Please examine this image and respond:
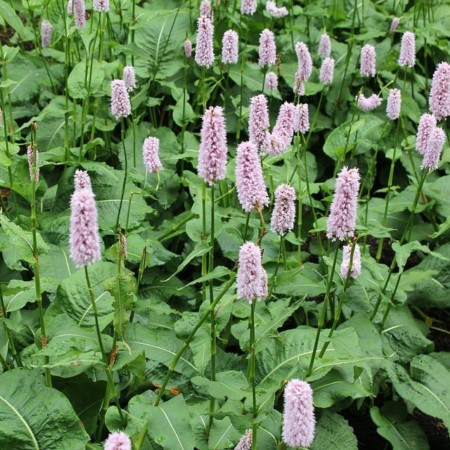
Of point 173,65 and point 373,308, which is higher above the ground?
point 173,65

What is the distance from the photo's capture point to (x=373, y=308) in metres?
4.09

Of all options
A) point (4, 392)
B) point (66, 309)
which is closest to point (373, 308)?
point (66, 309)

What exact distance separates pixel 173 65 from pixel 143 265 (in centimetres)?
241

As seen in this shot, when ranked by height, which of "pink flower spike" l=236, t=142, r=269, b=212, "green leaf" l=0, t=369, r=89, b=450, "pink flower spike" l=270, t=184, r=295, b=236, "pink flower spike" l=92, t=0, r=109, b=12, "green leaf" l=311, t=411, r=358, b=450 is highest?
"pink flower spike" l=92, t=0, r=109, b=12

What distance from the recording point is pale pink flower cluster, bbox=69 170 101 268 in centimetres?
221

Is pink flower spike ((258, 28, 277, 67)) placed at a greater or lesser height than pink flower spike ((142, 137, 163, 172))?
greater

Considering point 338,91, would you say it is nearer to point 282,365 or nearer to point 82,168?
point 82,168

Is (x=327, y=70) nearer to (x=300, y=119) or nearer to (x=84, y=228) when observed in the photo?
(x=300, y=119)

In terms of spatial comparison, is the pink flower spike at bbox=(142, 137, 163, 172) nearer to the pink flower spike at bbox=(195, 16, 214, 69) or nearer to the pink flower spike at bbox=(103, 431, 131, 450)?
the pink flower spike at bbox=(195, 16, 214, 69)

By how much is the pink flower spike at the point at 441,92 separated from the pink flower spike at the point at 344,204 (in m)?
1.13

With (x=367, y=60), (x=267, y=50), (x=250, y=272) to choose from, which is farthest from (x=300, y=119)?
(x=250, y=272)

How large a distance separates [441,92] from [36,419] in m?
2.30

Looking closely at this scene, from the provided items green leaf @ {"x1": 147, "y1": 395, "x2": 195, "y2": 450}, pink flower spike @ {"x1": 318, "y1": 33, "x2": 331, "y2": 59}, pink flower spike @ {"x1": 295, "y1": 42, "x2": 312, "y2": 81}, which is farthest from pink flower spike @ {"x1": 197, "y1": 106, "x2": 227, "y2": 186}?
pink flower spike @ {"x1": 318, "y1": 33, "x2": 331, "y2": 59}

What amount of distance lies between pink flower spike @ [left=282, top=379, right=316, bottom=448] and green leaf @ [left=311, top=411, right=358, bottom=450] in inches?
46.2
